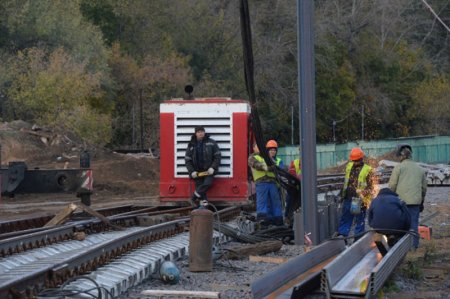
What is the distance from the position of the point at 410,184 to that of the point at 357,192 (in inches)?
39.4

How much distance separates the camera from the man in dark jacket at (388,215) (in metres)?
13.1

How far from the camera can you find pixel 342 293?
9.15 meters

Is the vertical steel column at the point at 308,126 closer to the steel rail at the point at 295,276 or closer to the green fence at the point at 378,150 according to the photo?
the steel rail at the point at 295,276

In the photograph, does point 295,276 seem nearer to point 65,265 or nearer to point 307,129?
point 65,265

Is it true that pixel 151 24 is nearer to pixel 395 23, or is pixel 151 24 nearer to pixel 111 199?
pixel 395 23

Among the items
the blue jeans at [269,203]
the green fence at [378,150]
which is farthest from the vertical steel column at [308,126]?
the green fence at [378,150]

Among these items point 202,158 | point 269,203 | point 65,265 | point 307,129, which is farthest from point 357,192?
point 65,265

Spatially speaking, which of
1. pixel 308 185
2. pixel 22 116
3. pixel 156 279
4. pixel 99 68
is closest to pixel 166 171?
pixel 308 185

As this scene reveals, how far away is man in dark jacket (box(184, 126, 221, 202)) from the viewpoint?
1902 centimetres

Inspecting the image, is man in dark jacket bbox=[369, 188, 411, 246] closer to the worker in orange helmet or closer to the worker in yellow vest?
the worker in orange helmet

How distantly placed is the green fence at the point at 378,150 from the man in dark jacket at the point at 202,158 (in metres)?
32.2

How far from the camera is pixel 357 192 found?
52.8 ft

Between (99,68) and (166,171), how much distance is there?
3274 cm

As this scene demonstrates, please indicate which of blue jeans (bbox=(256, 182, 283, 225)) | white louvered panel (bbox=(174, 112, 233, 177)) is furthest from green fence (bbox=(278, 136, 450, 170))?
blue jeans (bbox=(256, 182, 283, 225))
